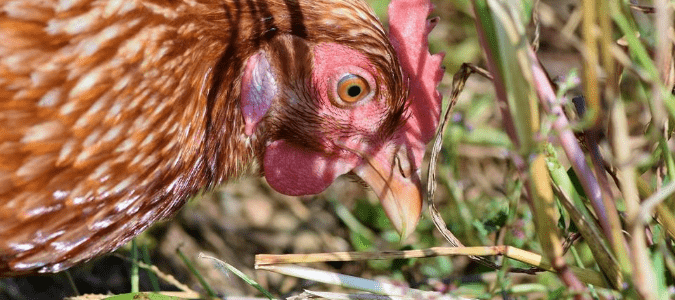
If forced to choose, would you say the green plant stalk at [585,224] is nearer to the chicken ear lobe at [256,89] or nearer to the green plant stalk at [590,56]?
the green plant stalk at [590,56]

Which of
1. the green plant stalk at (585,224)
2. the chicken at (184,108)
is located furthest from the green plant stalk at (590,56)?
the chicken at (184,108)

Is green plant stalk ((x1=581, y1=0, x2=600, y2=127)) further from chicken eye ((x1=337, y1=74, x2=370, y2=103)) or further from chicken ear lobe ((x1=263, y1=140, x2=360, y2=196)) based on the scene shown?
chicken ear lobe ((x1=263, y1=140, x2=360, y2=196))

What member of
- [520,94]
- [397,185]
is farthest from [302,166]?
[520,94]

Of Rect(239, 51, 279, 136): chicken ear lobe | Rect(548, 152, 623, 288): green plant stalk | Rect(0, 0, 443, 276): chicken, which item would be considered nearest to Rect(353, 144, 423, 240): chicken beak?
Rect(0, 0, 443, 276): chicken

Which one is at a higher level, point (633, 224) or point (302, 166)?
point (633, 224)

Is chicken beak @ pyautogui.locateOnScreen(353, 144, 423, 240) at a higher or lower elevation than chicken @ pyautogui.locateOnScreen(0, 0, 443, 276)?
lower

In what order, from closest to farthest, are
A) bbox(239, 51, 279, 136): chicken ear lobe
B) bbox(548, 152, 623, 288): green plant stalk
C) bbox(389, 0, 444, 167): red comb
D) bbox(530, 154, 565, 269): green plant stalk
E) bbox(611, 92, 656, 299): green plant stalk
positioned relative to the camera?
bbox(611, 92, 656, 299): green plant stalk, bbox(530, 154, 565, 269): green plant stalk, bbox(548, 152, 623, 288): green plant stalk, bbox(239, 51, 279, 136): chicken ear lobe, bbox(389, 0, 444, 167): red comb

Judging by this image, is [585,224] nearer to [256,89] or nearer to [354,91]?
[354,91]

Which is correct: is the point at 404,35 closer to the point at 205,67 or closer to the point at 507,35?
the point at 205,67
